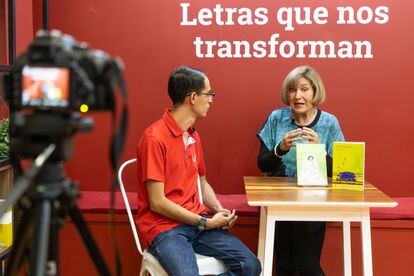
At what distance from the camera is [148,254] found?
2297 mm

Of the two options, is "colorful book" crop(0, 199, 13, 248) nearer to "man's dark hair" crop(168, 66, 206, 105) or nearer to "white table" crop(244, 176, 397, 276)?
"man's dark hair" crop(168, 66, 206, 105)

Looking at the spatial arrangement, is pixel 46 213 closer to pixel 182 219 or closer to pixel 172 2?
pixel 182 219

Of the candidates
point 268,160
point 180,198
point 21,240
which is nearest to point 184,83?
point 180,198

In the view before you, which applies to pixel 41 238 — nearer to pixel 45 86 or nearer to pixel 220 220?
pixel 45 86

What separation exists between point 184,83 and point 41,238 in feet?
4.54

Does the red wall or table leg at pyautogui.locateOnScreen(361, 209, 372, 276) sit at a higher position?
the red wall

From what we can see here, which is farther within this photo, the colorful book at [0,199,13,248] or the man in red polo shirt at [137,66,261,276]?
the colorful book at [0,199,13,248]

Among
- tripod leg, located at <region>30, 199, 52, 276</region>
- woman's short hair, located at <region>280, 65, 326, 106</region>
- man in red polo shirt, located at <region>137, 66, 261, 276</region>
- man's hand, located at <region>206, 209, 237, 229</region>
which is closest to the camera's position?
tripod leg, located at <region>30, 199, 52, 276</region>

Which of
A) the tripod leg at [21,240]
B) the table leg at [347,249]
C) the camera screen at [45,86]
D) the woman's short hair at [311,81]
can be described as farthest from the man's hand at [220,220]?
the camera screen at [45,86]

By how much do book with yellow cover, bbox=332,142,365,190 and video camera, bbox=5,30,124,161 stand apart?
1523mm

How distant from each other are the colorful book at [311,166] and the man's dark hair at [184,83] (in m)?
0.57

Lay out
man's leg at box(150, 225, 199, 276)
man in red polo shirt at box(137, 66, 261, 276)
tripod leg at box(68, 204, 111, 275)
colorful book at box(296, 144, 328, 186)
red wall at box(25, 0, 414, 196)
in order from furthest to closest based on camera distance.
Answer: red wall at box(25, 0, 414, 196), colorful book at box(296, 144, 328, 186), man in red polo shirt at box(137, 66, 261, 276), man's leg at box(150, 225, 199, 276), tripod leg at box(68, 204, 111, 275)

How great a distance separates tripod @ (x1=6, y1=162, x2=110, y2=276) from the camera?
3.64 ft

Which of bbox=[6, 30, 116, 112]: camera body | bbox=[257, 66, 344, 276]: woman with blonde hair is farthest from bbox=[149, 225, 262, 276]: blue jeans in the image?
bbox=[6, 30, 116, 112]: camera body
